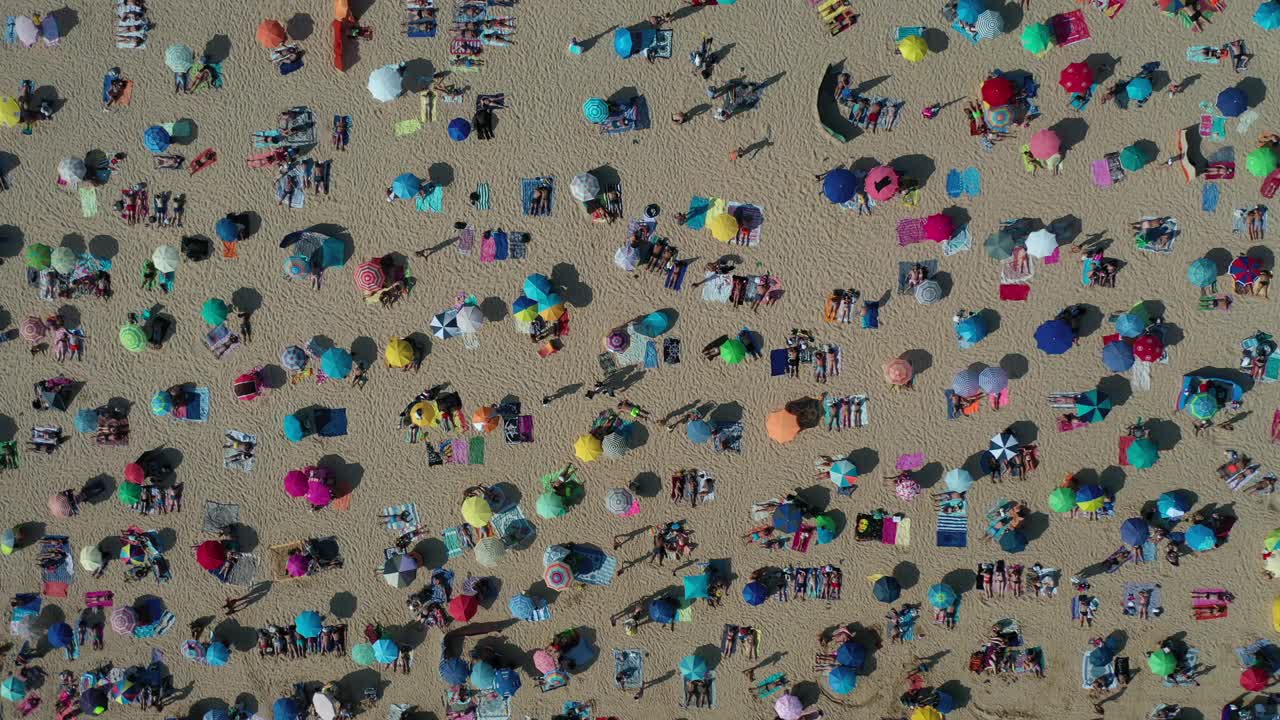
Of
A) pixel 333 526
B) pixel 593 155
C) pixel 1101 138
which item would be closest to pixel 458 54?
pixel 593 155

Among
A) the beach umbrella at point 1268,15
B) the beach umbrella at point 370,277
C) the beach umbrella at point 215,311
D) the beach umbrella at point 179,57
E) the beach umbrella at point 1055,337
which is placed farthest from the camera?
the beach umbrella at point 215,311

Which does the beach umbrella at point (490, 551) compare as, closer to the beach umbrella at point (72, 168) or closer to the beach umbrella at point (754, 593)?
the beach umbrella at point (754, 593)

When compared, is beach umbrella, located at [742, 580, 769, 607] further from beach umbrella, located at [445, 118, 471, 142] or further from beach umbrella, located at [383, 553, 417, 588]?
beach umbrella, located at [445, 118, 471, 142]

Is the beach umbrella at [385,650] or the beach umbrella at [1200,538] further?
the beach umbrella at [385,650]

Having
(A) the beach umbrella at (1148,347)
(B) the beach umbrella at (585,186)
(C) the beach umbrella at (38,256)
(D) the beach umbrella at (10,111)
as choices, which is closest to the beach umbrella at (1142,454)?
(A) the beach umbrella at (1148,347)

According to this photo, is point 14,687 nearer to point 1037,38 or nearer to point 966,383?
point 966,383

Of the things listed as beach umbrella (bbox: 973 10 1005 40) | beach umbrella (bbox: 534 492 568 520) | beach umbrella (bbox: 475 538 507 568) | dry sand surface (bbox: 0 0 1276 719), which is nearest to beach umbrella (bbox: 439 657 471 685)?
dry sand surface (bbox: 0 0 1276 719)

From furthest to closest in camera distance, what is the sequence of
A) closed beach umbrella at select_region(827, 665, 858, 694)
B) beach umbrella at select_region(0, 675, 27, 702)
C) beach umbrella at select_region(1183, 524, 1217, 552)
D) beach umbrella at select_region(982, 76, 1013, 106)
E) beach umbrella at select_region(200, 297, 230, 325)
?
beach umbrella at select_region(0, 675, 27, 702) < beach umbrella at select_region(200, 297, 230, 325) < closed beach umbrella at select_region(827, 665, 858, 694) < beach umbrella at select_region(1183, 524, 1217, 552) < beach umbrella at select_region(982, 76, 1013, 106)

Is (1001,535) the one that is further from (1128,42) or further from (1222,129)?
(1128,42)

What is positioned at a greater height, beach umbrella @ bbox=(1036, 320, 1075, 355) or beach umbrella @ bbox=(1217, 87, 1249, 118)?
beach umbrella @ bbox=(1217, 87, 1249, 118)
